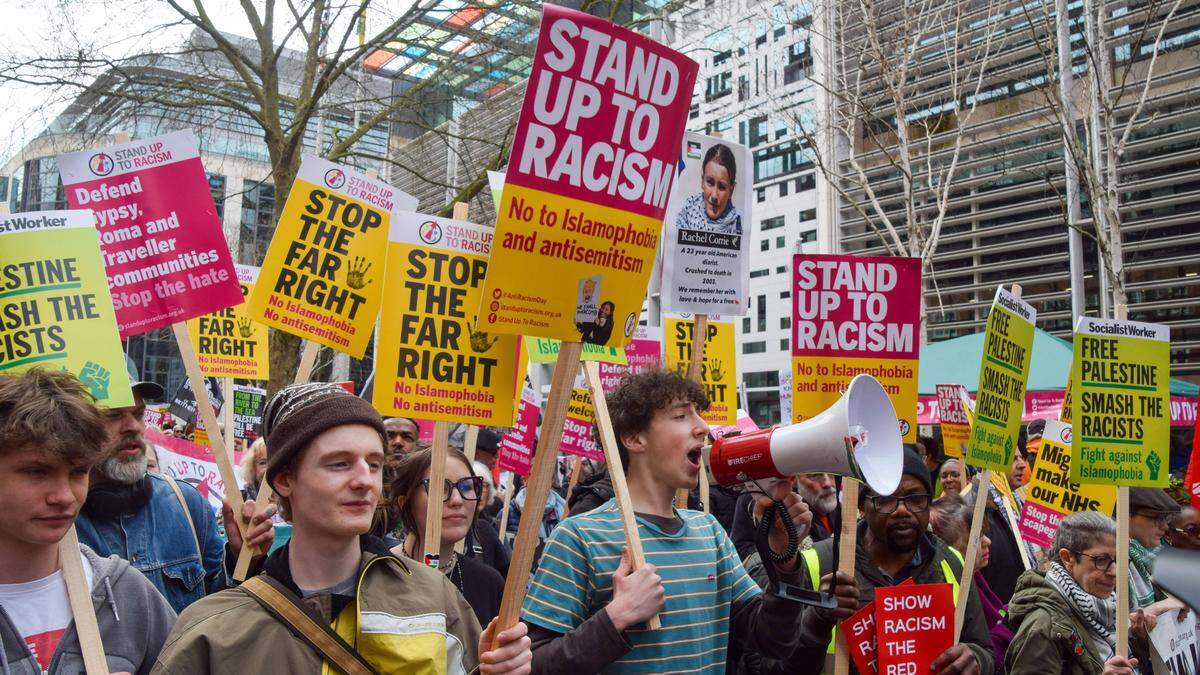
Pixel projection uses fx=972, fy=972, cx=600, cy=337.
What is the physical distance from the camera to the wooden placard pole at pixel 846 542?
3426mm

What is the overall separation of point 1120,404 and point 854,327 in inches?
75.6

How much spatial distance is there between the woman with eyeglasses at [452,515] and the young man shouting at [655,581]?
1.00 metres

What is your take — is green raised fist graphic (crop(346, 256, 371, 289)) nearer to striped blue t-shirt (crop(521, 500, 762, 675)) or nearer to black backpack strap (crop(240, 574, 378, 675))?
striped blue t-shirt (crop(521, 500, 762, 675))

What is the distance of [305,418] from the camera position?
7.38 feet

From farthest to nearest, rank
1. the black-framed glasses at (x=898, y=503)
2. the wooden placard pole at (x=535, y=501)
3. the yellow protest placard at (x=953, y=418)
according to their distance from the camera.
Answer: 1. the yellow protest placard at (x=953, y=418)
2. the black-framed glasses at (x=898, y=503)
3. the wooden placard pole at (x=535, y=501)

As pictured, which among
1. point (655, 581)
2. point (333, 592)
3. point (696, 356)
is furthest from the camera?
point (696, 356)

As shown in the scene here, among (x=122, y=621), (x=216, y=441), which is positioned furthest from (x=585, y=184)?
(x=216, y=441)

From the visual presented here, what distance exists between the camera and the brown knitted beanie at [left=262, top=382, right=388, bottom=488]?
2232 mm

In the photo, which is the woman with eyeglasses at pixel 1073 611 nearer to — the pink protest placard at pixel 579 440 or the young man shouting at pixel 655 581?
the young man shouting at pixel 655 581

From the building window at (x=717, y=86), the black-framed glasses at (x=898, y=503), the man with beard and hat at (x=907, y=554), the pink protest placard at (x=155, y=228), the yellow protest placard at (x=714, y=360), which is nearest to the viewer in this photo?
the man with beard and hat at (x=907, y=554)

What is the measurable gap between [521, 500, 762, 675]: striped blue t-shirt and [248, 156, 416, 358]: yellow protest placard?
6.08 ft

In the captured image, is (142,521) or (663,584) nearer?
(663,584)

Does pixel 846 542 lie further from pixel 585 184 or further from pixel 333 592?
pixel 333 592

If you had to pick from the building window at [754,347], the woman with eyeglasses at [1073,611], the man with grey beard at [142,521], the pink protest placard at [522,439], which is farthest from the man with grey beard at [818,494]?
the building window at [754,347]
